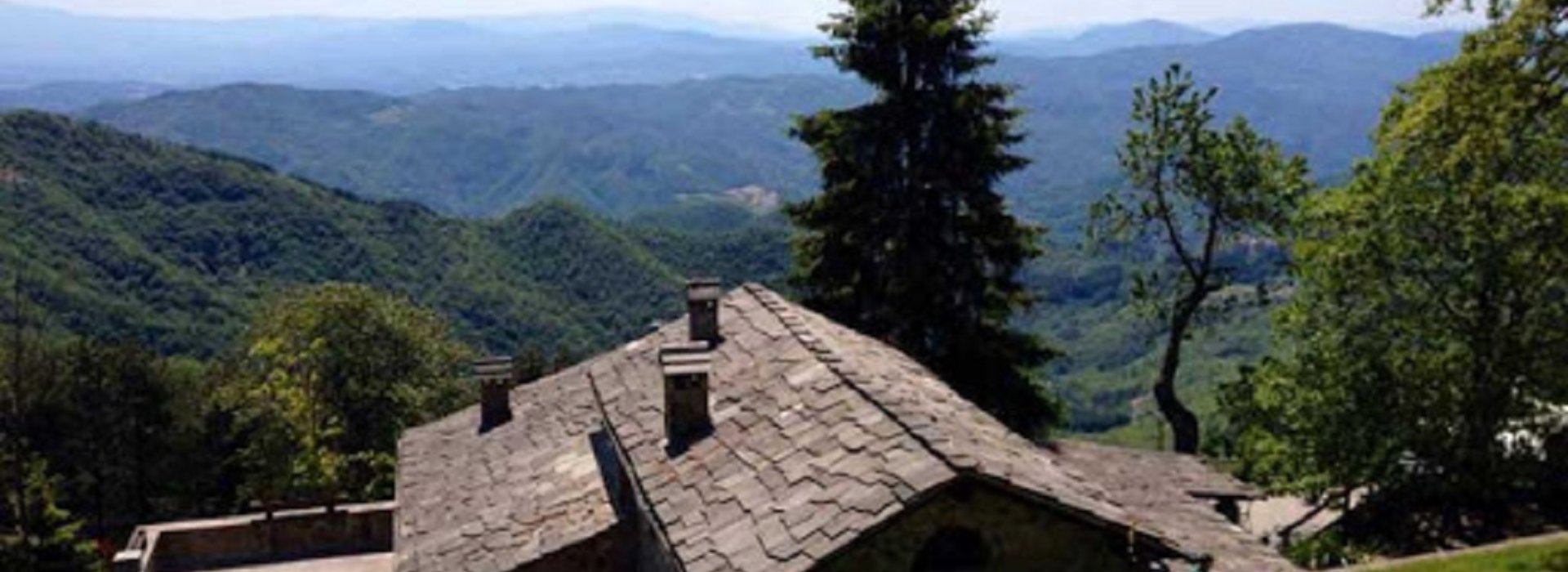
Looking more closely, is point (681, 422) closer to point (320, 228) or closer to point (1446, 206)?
point (1446, 206)

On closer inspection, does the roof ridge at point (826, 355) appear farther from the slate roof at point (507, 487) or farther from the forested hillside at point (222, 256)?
the forested hillside at point (222, 256)

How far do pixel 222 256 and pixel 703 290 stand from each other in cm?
16798

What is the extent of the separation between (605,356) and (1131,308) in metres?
15.4

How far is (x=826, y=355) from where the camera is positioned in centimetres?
1775

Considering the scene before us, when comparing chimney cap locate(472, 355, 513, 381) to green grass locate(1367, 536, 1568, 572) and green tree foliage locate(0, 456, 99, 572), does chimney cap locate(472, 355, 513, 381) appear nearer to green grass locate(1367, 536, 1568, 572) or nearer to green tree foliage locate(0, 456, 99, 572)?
green grass locate(1367, 536, 1568, 572)

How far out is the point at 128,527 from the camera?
169 feet

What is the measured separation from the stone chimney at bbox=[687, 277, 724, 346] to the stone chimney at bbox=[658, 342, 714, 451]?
400cm

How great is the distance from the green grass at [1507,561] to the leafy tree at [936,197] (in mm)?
10448

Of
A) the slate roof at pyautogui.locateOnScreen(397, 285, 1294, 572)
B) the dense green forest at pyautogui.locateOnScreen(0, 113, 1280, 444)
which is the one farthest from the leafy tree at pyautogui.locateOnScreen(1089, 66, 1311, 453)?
the dense green forest at pyautogui.locateOnScreen(0, 113, 1280, 444)

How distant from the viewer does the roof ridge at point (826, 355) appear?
13469 mm

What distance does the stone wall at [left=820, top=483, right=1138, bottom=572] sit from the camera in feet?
42.2

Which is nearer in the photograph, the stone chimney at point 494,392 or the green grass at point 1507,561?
the green grass at point 1507,561

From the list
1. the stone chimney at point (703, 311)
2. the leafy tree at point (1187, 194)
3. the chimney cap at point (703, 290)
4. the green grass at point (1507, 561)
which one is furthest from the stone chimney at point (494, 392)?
the green grass at point (1507, 561)

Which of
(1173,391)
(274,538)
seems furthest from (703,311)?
(1173,391)
